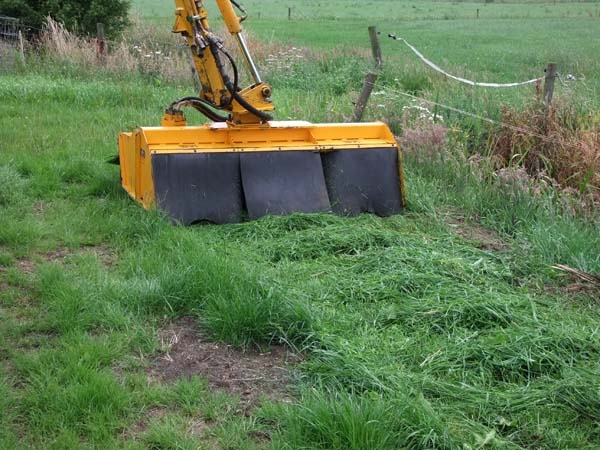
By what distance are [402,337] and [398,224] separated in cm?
250

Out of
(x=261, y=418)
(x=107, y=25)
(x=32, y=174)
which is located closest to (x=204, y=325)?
(x=261, y=418)

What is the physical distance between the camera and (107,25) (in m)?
17.5

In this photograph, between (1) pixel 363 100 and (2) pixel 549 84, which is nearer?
(2) pixel 549 84

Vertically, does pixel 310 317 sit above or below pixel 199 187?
below

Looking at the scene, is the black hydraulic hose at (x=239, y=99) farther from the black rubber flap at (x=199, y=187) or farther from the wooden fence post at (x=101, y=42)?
the wooden fence post at (x=101, y=42)

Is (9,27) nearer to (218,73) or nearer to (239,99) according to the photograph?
(218,73)

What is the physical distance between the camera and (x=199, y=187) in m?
6.82

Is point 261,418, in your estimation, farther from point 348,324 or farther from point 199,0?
point 199,0

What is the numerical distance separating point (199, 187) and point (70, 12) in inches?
466

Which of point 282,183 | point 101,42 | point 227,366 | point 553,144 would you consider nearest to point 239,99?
point 282,183

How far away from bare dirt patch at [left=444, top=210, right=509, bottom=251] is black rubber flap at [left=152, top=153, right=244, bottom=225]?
187 cm

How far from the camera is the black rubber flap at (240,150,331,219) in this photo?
693cm

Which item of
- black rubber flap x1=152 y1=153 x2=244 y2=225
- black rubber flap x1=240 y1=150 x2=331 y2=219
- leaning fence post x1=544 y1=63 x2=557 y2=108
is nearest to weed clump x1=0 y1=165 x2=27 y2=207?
black rubber flap x1=152 y1=153 x2=244 y2=225

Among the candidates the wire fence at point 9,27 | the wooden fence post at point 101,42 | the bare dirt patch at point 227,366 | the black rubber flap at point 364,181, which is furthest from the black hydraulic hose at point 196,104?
the wire fence at point 9,27
